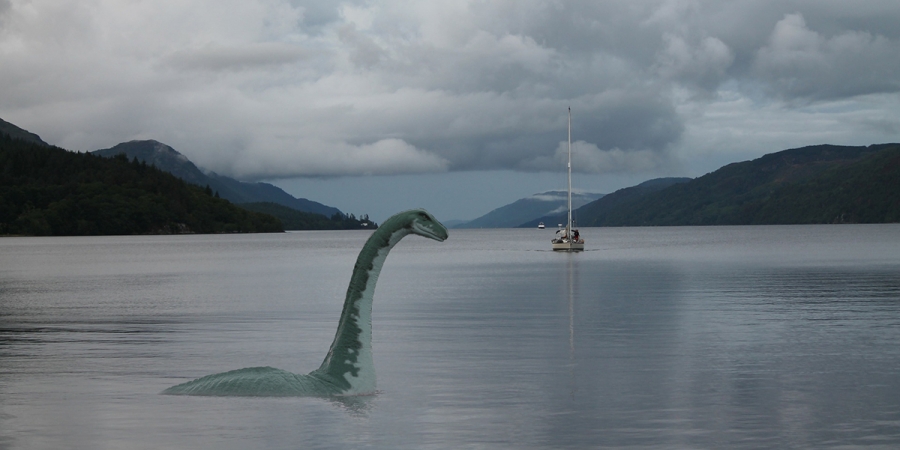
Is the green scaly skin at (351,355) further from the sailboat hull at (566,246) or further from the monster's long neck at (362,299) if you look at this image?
the sailboat hull at (566,246)

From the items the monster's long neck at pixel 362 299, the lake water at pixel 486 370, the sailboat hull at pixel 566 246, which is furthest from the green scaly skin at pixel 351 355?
the sailboat hull at pixel 566 246

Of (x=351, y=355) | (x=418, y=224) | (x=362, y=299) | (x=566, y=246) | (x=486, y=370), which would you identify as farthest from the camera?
(x=566, y=246)

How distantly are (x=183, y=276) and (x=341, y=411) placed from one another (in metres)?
56.1

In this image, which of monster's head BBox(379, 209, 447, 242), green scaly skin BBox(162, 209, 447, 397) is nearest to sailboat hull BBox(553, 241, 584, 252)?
green scaly skin BBox(162, 209, 447, 397)

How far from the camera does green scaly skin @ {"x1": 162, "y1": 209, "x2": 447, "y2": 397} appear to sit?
14539 mm

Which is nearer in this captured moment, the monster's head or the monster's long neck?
the monster's head

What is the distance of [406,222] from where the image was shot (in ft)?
47.2

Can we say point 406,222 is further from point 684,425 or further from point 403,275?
point 403,275

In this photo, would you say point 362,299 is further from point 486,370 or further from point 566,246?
point 566,246

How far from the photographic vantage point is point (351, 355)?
15.4 metres

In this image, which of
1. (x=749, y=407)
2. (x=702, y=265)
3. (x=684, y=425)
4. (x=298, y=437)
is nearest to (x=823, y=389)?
(x=749, y=407)

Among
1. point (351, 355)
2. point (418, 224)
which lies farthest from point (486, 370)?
Result: point (418, 224)

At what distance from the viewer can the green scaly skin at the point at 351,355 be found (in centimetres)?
1454

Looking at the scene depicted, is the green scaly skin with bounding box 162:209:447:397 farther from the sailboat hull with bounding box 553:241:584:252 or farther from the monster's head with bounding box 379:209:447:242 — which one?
the sailboat hull with bounding box 553:241:584:252
